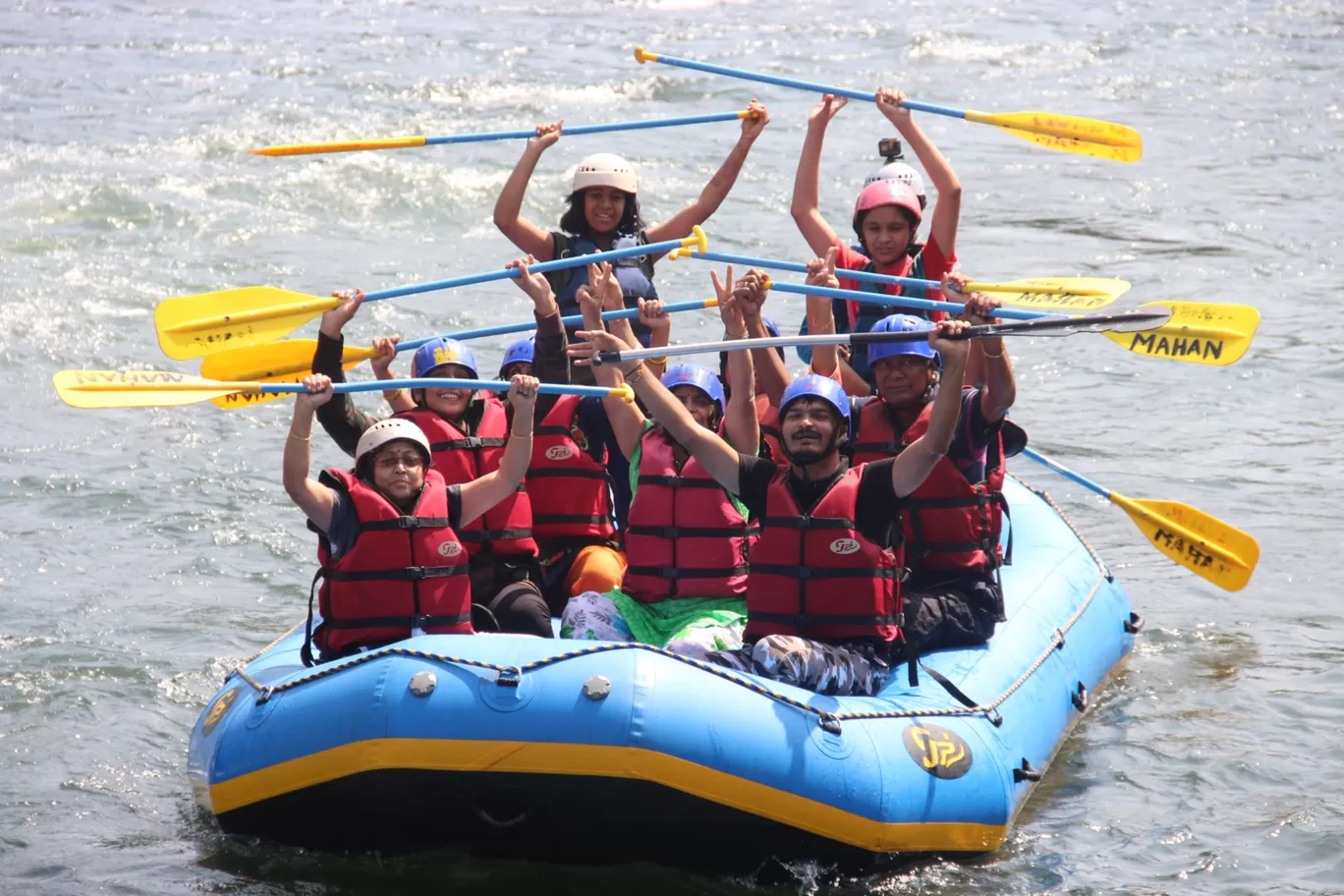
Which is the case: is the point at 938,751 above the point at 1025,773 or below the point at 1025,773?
Answer: above

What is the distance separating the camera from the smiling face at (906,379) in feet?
18.9

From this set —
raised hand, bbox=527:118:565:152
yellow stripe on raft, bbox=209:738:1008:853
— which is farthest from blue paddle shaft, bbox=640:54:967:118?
yellow stripe on raft, bbox=209:738:1008:853

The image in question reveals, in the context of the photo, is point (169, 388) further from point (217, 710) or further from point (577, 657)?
point (577, 657)

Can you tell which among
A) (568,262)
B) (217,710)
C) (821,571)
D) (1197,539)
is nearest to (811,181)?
(568,262)

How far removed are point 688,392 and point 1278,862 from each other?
2412 mm

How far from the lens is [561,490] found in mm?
6125

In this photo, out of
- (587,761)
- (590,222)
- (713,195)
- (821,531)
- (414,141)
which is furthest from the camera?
(713,195)

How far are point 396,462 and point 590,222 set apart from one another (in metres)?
1.92

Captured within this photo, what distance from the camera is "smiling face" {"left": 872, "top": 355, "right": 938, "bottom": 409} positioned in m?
5.77

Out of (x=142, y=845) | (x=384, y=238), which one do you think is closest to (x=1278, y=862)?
(x=142, y=845)

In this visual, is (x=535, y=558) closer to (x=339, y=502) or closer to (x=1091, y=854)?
(x=339, y=502)

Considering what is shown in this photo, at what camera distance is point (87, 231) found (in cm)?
1352

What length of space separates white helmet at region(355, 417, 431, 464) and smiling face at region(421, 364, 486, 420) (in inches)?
25.3

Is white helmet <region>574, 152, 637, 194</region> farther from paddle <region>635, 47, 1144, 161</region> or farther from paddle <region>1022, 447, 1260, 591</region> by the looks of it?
paddle <region>1022, 447, 1260, 591</region>
